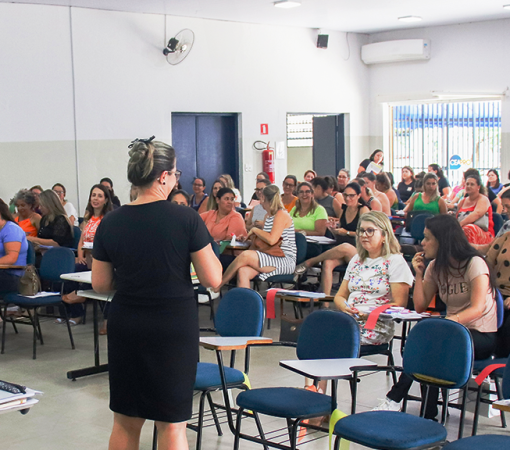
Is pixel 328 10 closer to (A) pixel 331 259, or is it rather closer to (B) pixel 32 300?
(A) pixel 331 259

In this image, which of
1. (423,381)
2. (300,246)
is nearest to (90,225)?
(300,246)

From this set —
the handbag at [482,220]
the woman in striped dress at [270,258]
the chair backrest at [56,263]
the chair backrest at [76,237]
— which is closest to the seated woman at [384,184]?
the handbag at [482,220]

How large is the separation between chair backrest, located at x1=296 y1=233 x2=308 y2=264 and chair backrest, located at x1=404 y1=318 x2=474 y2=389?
3486 millimetres

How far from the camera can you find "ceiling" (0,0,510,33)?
10.1 meters

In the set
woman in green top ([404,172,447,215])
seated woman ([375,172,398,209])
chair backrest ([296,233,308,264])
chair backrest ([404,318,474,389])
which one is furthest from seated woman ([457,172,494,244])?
chair backrest ([404,318,474,389])

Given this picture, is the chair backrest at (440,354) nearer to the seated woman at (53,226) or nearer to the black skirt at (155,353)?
the black skirt at (155,353)

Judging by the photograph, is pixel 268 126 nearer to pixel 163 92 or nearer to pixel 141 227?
pixel 163 92

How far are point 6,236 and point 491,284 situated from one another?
4.17 metres

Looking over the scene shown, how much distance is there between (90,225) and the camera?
269 inches

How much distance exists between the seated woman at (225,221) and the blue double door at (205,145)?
159 inches

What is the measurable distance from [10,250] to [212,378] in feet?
10.9

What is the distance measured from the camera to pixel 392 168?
14.4 meters

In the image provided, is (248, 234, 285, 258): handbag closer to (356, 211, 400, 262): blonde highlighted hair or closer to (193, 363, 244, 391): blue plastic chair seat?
(356, 211, 400, 262): blonde highlighted hair

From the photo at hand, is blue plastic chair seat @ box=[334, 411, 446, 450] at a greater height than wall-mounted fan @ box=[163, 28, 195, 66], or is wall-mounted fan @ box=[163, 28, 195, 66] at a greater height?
wall-mounted fan @ box=[163, 28, 195, 66]
